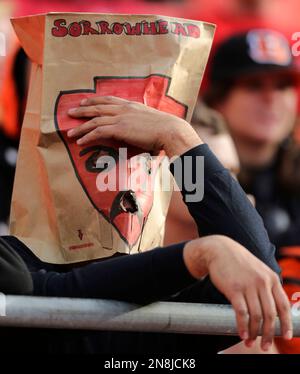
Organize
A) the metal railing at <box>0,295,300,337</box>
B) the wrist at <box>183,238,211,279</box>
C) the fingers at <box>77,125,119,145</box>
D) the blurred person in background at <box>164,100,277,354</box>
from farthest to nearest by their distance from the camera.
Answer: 1. the blurred person in background at <box>164,100,277,354</box>
2. the fingers at <box>77,125,119,145</box>
3. the wrist at <box>183,238,211,279</box>
4. the metal railing at <box>0,295,300,337</box>

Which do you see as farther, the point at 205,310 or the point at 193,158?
the point at 193,158

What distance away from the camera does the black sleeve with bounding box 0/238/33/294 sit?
1831mm

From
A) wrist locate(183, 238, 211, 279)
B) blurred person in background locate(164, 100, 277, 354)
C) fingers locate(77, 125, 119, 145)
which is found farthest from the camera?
blurred person in background locate(164, 100, 277, 354)

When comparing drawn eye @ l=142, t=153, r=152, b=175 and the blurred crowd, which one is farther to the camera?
the blurred crowd

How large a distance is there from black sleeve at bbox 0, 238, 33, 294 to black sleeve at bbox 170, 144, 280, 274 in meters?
0.40

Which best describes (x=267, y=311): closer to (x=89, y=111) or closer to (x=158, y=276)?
(x=158, y=276)

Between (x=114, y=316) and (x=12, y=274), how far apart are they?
0.21 metres

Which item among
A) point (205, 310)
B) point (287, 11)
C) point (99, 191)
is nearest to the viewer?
point (205, 310)

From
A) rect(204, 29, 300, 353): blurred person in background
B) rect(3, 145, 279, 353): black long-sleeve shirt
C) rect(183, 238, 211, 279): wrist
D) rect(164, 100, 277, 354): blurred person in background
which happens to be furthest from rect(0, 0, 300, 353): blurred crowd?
rect(183, 238, 211, 279): wrist

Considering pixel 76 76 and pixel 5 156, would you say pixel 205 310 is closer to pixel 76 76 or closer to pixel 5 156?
pixel 76 76

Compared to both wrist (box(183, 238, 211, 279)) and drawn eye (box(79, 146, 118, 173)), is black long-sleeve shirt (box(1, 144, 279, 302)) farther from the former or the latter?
drawn eye (box(79, 146, 118, 173))

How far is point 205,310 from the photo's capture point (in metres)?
1.78

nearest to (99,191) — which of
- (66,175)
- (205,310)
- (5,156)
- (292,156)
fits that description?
(66,175)

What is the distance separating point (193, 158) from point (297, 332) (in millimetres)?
455
